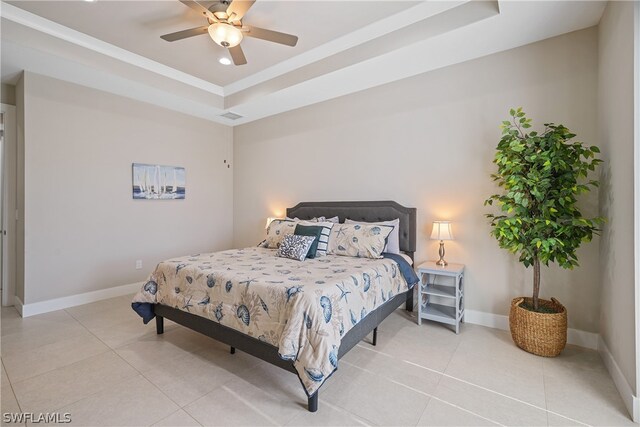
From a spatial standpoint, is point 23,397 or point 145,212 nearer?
point 23,397

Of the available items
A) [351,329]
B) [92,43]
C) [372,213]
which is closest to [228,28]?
[92,43]

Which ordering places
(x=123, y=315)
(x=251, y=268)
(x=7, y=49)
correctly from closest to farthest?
(x=251, y=268) < (x=7, y=49) < (x=123, y=315)

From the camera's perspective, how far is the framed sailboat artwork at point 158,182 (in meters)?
4.33

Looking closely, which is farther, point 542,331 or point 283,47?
point 283,47

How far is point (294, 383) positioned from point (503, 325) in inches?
90.9

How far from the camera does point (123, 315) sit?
3.40 m

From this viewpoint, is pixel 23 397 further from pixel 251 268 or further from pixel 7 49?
pixel 7 49

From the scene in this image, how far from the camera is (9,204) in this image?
364 cm

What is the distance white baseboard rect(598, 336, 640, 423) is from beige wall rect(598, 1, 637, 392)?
5cm

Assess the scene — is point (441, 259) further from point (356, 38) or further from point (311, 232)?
point (356, 38)

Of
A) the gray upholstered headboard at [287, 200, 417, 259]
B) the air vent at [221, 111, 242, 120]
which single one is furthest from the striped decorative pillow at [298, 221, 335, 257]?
the air vent at [221, 111, 242, 120]

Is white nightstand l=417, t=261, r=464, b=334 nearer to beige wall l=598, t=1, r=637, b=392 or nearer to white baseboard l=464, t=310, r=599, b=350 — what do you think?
white baseboard l=464, t=310, r=599, b=350

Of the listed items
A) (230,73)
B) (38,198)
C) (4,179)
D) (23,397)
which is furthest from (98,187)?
(23,397)

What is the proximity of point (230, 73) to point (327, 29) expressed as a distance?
1693 millimetres
